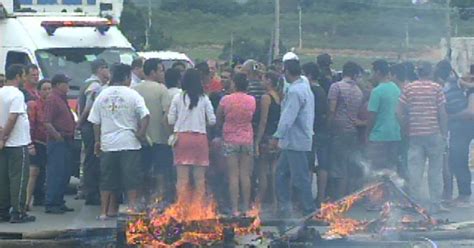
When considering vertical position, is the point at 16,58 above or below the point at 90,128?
above

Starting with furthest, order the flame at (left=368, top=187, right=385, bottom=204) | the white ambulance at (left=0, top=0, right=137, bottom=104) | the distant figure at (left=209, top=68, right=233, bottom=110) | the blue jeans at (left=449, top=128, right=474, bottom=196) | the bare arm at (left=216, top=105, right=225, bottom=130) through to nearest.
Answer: the white ambulance at (left=0, top=0, right=137, bottom=104) → the blue jeans at (left=449, top=128, right=474, bottom=196) → the distant figure at (left=209, top=68, right=233, bottom=110) → the bare arm at (left=216, top=105, right=225, bottom=130) → the flame at (left=368, top=187, right=385, bottom=204)

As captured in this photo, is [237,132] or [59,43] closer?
[237,132]

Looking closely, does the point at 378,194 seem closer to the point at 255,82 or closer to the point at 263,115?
the point at 263,115

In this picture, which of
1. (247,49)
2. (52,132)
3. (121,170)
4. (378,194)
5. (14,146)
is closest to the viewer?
(378,194)

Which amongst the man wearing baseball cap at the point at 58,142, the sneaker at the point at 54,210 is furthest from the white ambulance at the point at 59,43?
the sneaker at the point at 54,210

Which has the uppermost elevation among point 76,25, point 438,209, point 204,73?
point 76,25

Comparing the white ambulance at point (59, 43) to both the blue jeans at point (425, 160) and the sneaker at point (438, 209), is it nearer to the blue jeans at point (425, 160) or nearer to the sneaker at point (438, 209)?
the blue jeans at point (425, 160)

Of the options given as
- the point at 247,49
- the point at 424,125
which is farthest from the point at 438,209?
the point at 247,49

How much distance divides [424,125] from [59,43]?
577 cm

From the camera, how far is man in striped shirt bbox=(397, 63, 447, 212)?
13.2 meters

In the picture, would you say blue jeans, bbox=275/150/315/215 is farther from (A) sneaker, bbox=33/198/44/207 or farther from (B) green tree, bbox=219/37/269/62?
(B) green tree, bbox=219/37/269/62

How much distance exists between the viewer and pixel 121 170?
12.5m

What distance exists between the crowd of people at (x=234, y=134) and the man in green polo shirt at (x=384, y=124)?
0.05 feet

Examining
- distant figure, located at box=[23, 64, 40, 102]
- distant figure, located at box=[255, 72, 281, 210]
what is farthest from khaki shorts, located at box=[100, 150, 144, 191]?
distant figure, located at box=[23, 64, 40, 102]
